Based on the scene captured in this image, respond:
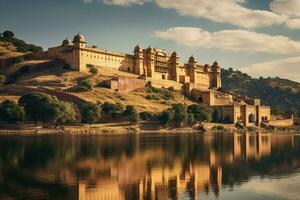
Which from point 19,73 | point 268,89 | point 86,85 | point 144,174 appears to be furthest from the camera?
point 268,89

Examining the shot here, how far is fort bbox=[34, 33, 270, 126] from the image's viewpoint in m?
94.9

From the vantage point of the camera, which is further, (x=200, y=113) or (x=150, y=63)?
(x=150, y=63)

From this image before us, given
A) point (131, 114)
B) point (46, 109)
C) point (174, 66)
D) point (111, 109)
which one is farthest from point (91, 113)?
point (174, 66)

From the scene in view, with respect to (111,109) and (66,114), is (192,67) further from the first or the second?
(66,114)

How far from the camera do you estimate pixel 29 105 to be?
71188 mm

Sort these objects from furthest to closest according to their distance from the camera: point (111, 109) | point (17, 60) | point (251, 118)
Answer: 1. point (17, 60)
2. point (251, 118)
3. point (111, 109)

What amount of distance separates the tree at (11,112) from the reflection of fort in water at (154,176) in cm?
3518

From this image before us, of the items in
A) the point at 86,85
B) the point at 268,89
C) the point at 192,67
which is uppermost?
the point at 192,67

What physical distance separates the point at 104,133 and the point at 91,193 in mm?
49499

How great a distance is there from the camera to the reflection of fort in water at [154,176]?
21.9 meters

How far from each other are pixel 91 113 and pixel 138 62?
107 feet

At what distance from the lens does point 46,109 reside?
69312mm

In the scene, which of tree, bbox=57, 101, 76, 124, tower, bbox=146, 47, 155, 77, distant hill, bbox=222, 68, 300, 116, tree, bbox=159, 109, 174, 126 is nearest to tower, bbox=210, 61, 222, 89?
tower, bbox=146, 47, 155, 77

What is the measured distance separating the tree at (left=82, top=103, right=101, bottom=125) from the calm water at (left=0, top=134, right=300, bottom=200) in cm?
3191
